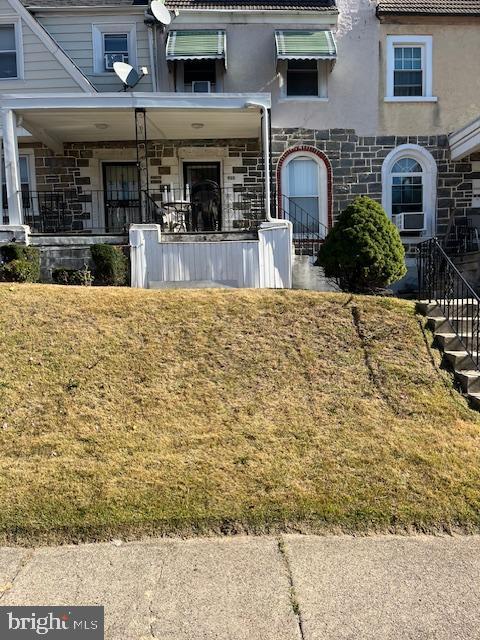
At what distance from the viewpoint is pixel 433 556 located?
12.5 feet

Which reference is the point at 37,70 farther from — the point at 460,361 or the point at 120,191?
the point at 460,361

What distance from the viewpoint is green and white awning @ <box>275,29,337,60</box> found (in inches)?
489

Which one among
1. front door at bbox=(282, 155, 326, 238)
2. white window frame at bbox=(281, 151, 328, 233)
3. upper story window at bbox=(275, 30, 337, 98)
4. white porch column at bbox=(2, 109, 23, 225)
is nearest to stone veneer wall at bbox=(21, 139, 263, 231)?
white window frame at bbox=(281, 151, 328, 233)

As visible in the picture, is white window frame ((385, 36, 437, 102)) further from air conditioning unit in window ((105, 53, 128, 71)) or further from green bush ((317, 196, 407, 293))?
air conditioning unit in window ((105, 53, 128, 71))

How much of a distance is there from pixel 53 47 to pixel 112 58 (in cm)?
149

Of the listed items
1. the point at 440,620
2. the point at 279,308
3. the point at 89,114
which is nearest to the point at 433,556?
the point at 440,620

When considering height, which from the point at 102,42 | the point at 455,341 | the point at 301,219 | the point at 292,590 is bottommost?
the point at 292,590

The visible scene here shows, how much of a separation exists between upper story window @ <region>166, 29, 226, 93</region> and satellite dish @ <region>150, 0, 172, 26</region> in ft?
1.26

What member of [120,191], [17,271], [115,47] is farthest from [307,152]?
[17,271]

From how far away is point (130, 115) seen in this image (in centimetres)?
1164

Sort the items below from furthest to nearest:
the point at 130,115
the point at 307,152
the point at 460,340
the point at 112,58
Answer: the point at 112,58
the point at 307,152
the point at 130,115
the point at 460,340

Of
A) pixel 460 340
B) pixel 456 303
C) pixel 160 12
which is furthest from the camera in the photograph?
pixel 160 12

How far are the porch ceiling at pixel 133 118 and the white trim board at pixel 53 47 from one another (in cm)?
108

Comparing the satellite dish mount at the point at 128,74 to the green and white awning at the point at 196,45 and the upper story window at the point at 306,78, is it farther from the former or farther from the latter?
the upper story window at the point at 306,78
